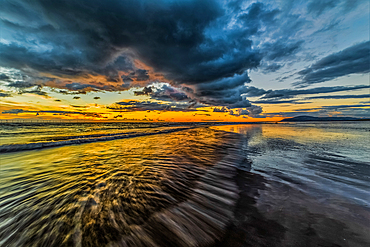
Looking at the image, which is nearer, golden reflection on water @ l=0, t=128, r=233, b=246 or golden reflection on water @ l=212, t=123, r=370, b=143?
golden reflection on water @ l=0, t=128, r=233, b=246

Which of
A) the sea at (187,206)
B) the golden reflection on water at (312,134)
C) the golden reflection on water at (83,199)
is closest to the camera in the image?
the sea at (187,206)

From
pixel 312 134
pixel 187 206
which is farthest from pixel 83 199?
pixel 312 134

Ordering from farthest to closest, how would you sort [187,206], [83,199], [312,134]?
1. [312,134]
2. [83,199]
3. [187,206]

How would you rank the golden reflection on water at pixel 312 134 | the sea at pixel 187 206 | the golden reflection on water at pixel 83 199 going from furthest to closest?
the golden reflection on water at pixel 312 134 → the golden reflection on water at pixel 83 199 → the sea at pixel 187 206

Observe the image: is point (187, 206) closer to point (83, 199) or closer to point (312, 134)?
point (83, 199)

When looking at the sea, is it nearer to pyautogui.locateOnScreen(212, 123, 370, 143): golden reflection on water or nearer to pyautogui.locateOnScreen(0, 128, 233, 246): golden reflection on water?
pyautogui.locateOnScreen(0, 128, 233, 246): golden reflection on water

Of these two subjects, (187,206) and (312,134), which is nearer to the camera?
(187,206)

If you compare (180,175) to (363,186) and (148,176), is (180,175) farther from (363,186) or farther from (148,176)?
→ (363,186)

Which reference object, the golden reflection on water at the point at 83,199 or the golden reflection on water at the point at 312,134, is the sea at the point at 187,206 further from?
the golden reflection on water at the point at 312,134

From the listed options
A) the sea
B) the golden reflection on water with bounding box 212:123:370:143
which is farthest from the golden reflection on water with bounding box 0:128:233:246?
the golden reflection on water with bounding box 212:123:370:143

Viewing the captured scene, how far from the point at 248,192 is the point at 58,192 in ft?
24.2

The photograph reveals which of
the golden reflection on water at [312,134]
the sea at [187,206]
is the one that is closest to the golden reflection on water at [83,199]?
the sea at [187,206]

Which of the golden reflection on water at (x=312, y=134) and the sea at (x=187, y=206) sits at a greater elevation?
the sea at (x=187, y=206)

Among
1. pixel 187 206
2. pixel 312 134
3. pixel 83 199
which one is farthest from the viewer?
pixel 312 134
